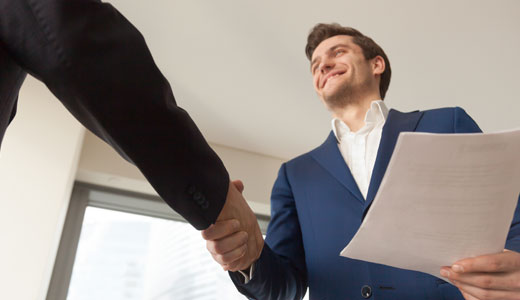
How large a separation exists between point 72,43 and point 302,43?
228 centimetres

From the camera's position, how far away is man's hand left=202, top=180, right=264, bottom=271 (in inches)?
33.9

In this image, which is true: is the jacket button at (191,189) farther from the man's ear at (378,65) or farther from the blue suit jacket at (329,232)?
the man's ear at (378,65)

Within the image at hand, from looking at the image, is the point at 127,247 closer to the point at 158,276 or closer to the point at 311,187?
the point at 158,276

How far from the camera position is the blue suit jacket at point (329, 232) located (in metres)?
1.01

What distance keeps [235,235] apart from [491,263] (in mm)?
460

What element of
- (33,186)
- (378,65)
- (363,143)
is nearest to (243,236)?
(363,143)

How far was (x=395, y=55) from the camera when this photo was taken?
2.88 metres

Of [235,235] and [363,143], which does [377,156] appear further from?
[235,235]

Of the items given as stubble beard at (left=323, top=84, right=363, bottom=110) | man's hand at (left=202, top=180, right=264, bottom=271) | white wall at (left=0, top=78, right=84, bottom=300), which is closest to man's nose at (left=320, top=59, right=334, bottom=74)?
stubble beard at (left=323, top=84, right=363, bottom=110)

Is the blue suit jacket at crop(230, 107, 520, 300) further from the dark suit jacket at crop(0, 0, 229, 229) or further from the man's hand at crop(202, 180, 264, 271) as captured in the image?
the dark suit jacket at crop(0, 0, 229, 229)

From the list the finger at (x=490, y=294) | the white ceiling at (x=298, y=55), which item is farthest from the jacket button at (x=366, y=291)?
the white ceiling at (x=298, y=55)

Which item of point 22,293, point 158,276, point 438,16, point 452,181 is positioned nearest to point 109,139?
point 452,181

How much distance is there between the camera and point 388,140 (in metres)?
1.15

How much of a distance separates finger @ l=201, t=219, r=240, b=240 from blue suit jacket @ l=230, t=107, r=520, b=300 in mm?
210
